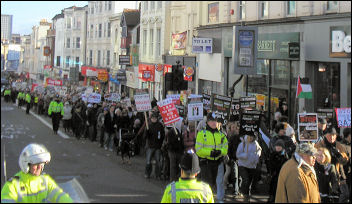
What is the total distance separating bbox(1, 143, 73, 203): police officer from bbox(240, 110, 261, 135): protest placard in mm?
7682

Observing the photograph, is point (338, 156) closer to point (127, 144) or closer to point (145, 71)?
point (127, 144)

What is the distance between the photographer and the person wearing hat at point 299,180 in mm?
5465

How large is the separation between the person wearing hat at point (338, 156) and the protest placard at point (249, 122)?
61.5 inches

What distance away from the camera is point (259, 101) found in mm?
18516

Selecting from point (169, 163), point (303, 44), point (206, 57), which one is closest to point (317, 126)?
point (169, 163)

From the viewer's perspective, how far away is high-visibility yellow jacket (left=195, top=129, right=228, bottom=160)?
9.16 meters

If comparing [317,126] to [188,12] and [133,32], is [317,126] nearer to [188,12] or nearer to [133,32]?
[133,32]

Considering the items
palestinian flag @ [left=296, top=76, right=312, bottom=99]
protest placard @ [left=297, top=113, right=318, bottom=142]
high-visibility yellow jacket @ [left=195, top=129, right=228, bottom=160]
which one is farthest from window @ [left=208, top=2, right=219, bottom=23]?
high-visibility yellow jacket @ [left=195, top=129, right=228, bottom=160]

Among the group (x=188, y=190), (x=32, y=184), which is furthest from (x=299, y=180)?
(x=32, y=184)

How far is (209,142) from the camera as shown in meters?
9.19

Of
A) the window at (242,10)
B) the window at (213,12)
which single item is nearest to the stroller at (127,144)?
the window at (242,10)

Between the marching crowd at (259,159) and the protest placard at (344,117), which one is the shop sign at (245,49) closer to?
the marching crowd at (259,159)

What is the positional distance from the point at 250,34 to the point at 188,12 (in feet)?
31.8

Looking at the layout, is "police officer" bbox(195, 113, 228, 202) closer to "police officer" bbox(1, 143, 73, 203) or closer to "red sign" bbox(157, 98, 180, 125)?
"red sign" bbox(157, 98, 180, 125)
